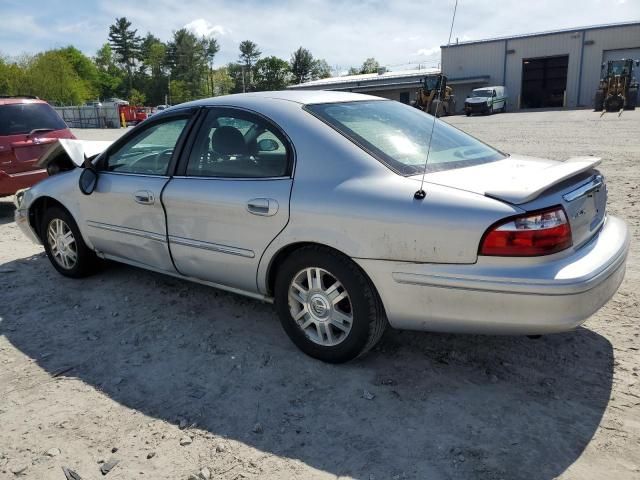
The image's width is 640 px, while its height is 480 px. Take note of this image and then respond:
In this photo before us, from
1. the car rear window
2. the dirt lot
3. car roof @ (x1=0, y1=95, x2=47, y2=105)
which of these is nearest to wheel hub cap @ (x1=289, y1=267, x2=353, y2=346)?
the dirt lot

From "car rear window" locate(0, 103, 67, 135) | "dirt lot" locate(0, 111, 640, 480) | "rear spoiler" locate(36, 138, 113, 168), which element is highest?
"car rear window" locate(0, 103, 67, 135)

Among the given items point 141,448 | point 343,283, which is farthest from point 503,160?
point 141,448

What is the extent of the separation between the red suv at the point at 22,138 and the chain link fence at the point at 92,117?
40382mm

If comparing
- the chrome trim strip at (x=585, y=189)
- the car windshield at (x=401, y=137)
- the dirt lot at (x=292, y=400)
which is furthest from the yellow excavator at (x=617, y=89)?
the chrome trim strip at (x=585, y=189)

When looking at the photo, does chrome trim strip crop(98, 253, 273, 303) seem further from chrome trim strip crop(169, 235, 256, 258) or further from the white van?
the white van

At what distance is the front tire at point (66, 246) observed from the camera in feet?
14.9

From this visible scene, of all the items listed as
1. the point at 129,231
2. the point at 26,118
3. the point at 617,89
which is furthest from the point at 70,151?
the point at 617,89

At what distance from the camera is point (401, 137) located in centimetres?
318

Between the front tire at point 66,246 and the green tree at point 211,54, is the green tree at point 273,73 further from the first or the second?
the front tire at point 66,246

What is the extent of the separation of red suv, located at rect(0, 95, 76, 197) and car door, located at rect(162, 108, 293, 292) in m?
4.65

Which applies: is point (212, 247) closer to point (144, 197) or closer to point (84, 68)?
point (144, 197)

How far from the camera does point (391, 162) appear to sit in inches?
112

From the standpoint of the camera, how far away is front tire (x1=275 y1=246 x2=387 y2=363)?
283 cm

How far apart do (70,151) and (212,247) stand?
6.47 feet
